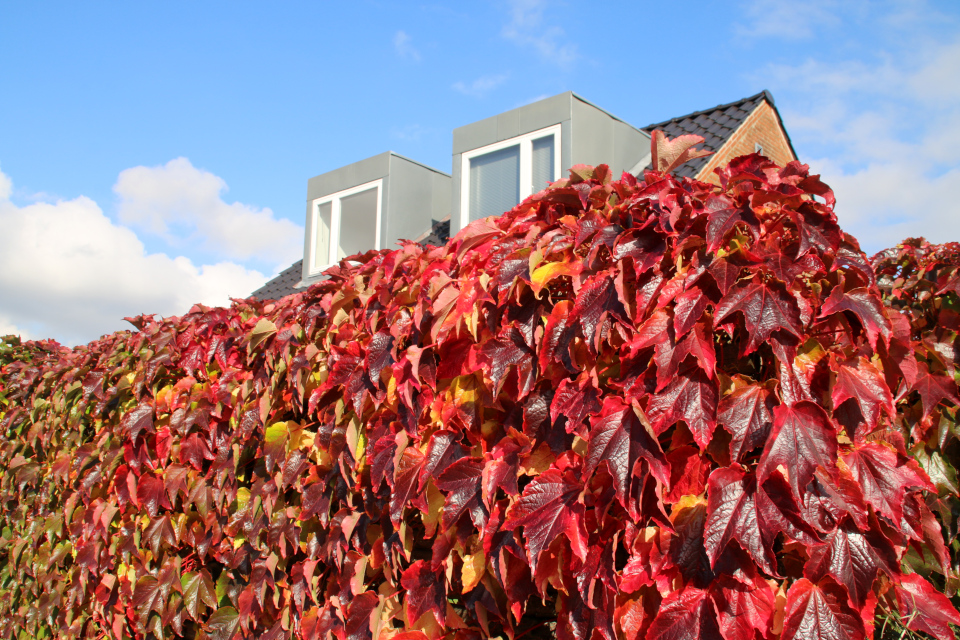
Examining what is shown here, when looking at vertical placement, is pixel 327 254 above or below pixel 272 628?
above

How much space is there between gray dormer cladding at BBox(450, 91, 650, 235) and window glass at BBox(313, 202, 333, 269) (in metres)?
3.89

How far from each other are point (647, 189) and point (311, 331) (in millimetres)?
1450

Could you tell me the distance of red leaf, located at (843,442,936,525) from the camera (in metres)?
1.30

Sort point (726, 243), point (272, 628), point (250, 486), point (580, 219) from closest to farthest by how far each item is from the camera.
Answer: point (726, 243), point (580, 219), point (272, 628), point (250, 486)

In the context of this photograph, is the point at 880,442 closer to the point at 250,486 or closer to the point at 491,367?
the point at 491,367

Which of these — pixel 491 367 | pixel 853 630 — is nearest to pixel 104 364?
pixel 491 367

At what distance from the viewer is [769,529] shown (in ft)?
4.13

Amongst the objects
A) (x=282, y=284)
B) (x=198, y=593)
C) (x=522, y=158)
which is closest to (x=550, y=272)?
(x=198, y=593)

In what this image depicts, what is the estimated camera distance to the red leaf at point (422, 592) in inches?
70.2

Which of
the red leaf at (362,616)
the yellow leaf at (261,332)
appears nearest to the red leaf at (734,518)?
the red leaf at (362,616)

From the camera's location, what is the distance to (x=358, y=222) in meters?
13.4

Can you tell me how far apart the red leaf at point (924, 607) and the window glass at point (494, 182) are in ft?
28.9

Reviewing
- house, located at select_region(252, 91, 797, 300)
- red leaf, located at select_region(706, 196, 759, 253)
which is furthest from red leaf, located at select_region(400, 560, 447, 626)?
house, located at select_region(252, 91, 797, 300)

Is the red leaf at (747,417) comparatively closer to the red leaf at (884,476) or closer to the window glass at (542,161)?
the red leaf at (884,476)
